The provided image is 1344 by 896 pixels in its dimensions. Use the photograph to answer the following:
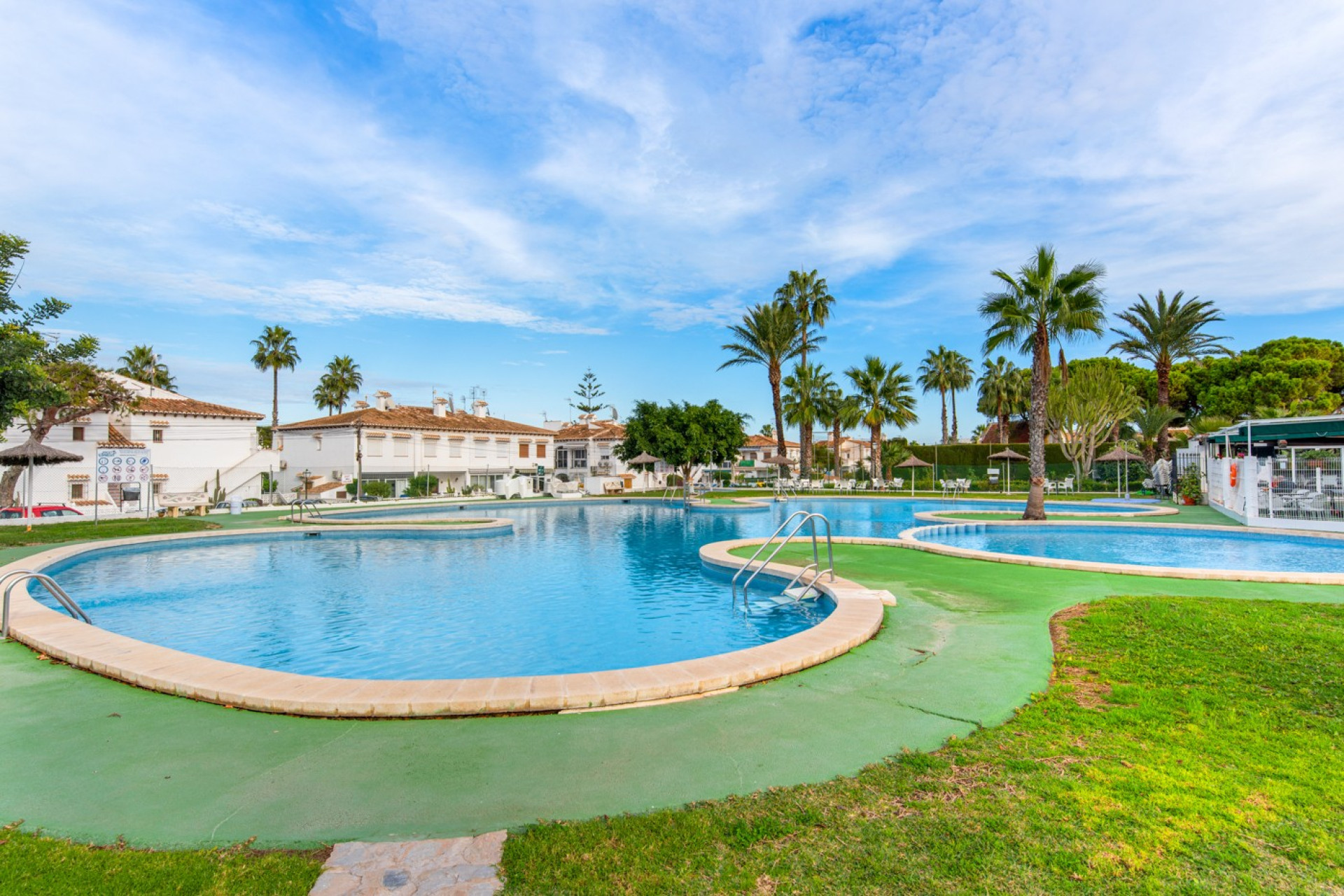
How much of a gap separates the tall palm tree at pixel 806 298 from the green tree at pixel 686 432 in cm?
680

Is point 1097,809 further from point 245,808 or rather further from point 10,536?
point 10,536

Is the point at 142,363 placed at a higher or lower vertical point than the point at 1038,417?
higher

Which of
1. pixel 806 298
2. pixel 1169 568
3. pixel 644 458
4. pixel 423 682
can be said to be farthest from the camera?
pixel 806 298

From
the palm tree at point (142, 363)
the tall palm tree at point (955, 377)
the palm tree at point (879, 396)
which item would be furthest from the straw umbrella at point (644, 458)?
the palm tree at point (142, 363)

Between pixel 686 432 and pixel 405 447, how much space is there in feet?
66.9

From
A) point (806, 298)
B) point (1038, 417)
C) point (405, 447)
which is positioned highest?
point (806, 298)

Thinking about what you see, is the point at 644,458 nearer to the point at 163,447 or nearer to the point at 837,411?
the point at 837,411

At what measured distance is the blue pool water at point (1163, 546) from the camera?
12258 mm

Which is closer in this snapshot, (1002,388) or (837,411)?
(837,411)

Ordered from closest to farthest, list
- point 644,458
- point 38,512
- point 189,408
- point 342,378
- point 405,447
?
point 38,512
point 189,408
point 644,458
point 405,447
point 342,378

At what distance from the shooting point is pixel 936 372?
5216 centimetres

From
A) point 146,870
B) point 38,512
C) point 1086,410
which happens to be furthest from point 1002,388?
point 38,512

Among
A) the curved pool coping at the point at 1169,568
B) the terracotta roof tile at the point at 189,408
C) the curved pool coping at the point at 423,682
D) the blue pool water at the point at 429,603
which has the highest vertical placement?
the terracotta roof tile at the point at 189,408

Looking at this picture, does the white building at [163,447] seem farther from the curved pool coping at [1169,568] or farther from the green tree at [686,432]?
the curved pool coping at [1169,568]
